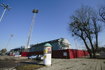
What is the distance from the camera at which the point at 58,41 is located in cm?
4494

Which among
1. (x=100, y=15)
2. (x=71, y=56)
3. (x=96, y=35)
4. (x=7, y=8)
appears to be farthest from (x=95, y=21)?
(x=7, y=8)

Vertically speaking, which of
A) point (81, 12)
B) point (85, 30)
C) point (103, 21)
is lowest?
point (85, 30)

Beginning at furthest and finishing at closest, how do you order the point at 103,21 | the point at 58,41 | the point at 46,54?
the point at 58,41 < the point at 103,21 < the point at 46,54

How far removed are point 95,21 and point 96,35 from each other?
4.60 meters

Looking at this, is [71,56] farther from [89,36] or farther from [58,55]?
[89,36]

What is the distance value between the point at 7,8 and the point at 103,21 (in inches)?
1148

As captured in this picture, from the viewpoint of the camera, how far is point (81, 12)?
3106 cm

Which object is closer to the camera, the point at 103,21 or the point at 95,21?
the point at 103,21

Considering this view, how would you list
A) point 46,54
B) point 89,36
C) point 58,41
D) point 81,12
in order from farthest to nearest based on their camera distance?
1. point 58,41
2. point 81,12
3. point 89,36
4. point 46,54

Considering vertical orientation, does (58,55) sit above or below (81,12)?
below

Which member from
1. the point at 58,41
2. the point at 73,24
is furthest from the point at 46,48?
the point at 58,41

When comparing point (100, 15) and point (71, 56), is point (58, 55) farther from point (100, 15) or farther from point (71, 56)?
point (100, 15)

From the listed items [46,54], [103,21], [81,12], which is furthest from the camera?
[81,12]

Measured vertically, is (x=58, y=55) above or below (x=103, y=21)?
below
